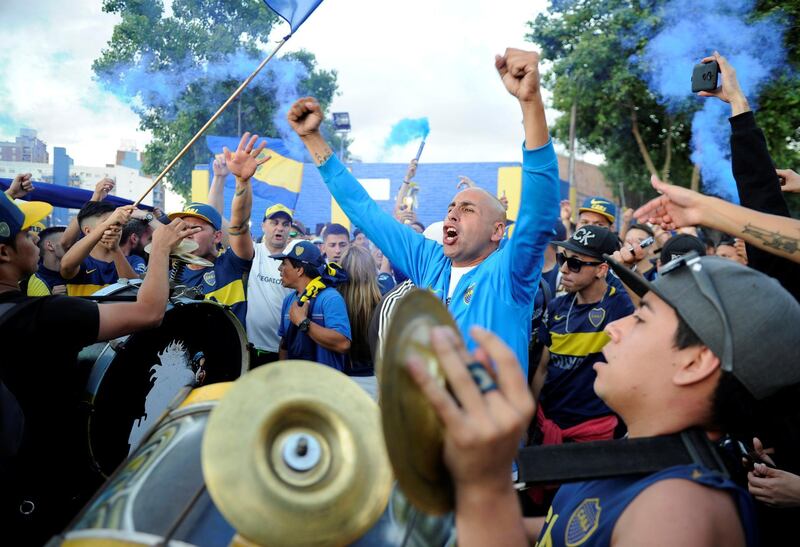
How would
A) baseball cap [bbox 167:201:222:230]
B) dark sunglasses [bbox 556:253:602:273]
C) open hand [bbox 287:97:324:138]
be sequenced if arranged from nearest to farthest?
1. open hand [bbox 287:97:324:138]
2. dark sunglasses [bbox 556:253:602:273]
3. baseball cap [bbox 167:201:222:230]

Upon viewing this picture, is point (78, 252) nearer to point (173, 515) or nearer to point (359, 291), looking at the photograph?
point (359, 291)

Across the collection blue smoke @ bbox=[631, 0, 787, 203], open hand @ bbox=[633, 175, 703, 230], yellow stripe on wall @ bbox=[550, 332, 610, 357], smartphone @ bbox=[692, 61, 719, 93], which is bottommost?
yellow stripe on wall @ bbox=[550, 332, 610, 357]

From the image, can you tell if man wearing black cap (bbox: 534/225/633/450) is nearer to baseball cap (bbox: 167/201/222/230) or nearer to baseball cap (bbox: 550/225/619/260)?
baseball cap (bbox: 550/225/619/260)

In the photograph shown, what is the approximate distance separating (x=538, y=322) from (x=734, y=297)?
2.95 meters

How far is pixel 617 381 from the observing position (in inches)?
59.0

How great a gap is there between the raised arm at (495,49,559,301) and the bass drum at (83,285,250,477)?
1652 mm

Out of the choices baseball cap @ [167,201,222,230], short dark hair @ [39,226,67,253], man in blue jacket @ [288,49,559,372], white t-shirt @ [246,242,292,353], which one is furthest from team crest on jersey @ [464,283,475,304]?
short dark hair @ [39,226,67,253]

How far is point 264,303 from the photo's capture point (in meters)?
5.07

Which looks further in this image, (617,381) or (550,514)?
(550,514)

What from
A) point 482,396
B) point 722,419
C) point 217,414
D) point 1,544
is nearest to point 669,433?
point 722,419

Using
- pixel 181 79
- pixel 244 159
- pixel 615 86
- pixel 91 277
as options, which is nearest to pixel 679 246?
pixel 244 159

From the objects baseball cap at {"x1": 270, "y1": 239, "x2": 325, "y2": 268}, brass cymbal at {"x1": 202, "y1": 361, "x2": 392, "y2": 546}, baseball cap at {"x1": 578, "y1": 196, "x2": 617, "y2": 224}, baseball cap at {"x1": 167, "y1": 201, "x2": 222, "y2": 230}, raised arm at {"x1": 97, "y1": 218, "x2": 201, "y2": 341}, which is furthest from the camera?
baseball cap at {"x1": 578, "y1": 196, "x2": 617, "y2": 224}

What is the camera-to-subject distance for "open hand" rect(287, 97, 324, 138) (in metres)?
3.35

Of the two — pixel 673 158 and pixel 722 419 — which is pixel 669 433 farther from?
pixel 673 158
